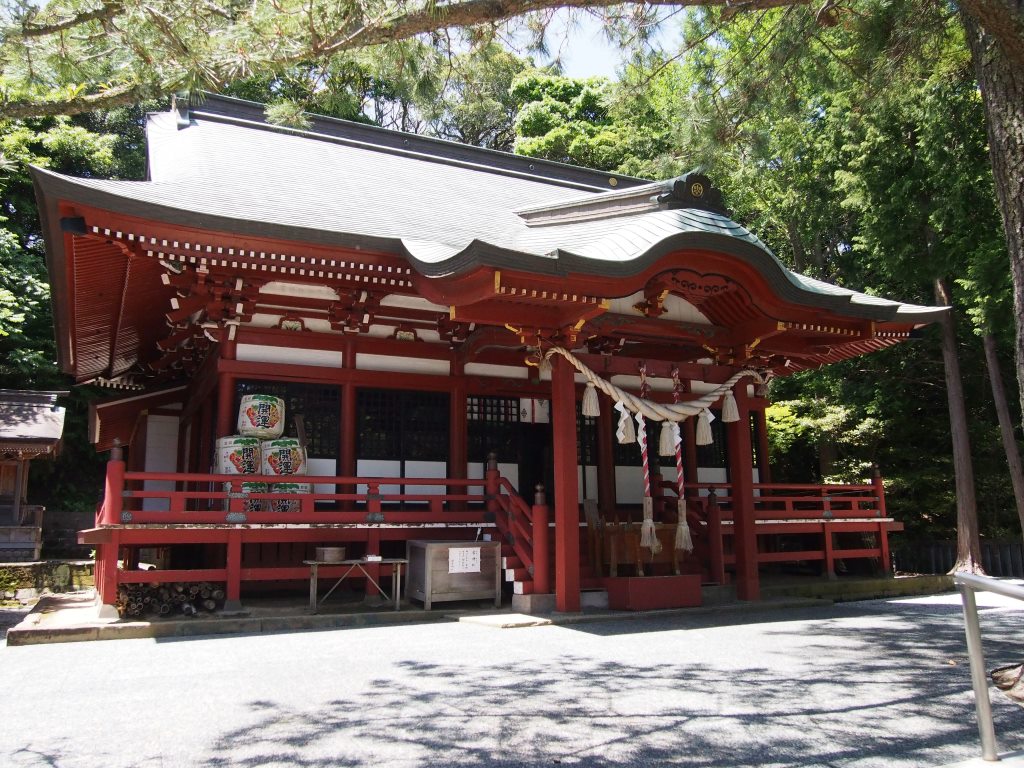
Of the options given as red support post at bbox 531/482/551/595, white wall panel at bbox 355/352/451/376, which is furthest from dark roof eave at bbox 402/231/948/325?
red support post at bbox 531/482/551/595

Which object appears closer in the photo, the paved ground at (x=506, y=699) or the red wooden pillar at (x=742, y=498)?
the paved ground at (x=506, y=699)

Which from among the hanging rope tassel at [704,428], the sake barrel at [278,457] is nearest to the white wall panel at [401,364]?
the sake barrel at [278,457]

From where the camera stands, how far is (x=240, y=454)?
9062 millimetres

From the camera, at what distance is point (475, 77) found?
21.2 ft

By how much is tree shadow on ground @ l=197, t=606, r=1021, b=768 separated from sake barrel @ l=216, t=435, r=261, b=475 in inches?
156

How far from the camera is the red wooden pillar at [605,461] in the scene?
11.4 meters

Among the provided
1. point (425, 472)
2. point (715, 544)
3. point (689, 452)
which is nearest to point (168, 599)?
point (425, 472)

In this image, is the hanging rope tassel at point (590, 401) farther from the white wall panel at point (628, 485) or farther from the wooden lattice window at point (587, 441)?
the white wall panel at point (628, 485)

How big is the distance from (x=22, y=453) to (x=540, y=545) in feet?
48.6

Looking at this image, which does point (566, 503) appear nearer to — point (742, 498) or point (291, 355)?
point (742, 498)

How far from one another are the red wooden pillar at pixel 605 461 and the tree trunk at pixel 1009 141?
696 centimetres

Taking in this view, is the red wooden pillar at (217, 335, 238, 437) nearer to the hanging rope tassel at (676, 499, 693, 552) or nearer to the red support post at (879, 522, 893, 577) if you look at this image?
the hanging rope tassel at (676, 499, 693, 552)

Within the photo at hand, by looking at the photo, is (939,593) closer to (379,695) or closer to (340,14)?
(379,695)

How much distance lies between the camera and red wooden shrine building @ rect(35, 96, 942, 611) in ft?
25.7
